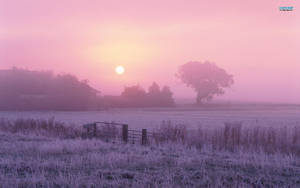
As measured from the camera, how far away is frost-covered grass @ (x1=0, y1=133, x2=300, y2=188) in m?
7.17

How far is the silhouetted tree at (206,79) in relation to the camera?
255ft

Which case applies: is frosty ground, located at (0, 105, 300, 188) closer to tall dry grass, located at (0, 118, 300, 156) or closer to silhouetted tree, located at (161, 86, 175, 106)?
tall dry grass, located at (0, 118, 300, 156)

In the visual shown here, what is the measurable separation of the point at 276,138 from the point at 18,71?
205ft

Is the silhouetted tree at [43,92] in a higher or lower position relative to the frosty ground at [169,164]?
higher

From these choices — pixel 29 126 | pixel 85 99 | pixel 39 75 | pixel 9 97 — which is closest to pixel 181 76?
pixel 85 99

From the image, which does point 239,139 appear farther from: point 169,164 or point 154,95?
point 154,95

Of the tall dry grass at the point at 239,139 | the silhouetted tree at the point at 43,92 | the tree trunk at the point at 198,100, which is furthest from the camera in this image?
the tree trunk at the point at 198,100

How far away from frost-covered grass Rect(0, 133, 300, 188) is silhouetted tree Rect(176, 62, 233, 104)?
2630 inches

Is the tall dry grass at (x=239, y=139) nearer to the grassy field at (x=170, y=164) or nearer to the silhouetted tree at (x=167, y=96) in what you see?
the grassy field at (x=170, y=164)

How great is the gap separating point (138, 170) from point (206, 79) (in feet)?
234

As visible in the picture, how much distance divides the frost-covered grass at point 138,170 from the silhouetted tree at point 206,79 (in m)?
66.8

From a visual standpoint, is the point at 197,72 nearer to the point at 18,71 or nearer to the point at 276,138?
the point at 18,71

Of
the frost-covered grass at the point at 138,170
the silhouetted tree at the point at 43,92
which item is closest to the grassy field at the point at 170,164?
the frost-covered grass at the point at 138,170

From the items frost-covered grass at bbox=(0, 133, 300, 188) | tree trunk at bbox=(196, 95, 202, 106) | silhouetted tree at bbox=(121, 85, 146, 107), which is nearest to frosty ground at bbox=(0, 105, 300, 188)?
frost-covered grass at bbox=(0, 133, 300, 188)
